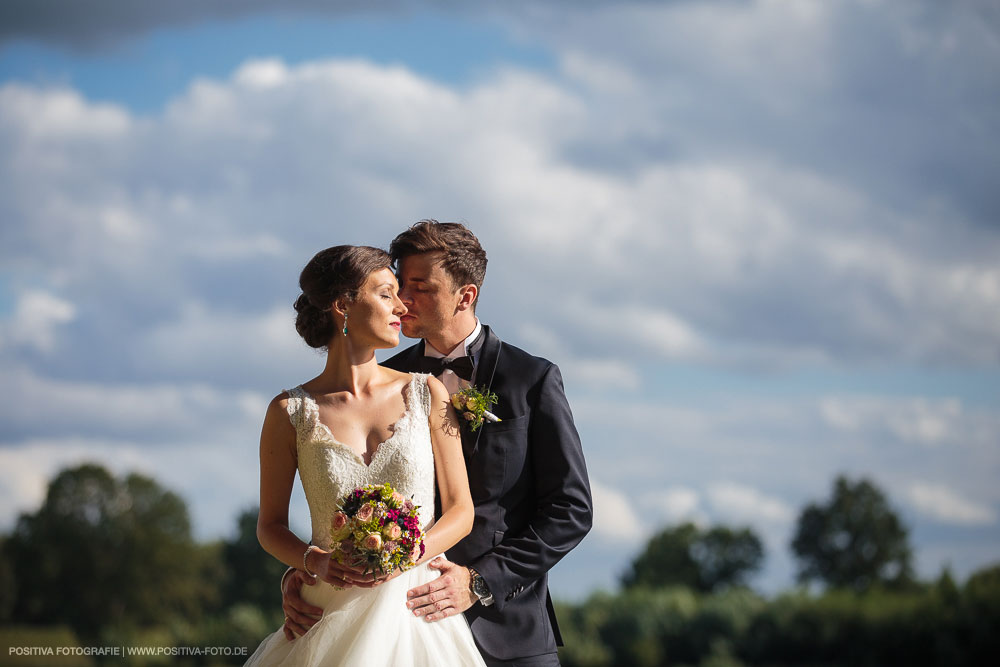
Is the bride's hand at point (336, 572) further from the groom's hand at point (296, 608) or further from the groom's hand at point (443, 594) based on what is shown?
the groom's hand at point (443, 594)

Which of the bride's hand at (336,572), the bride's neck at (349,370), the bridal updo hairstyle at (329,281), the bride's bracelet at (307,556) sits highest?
the bridal updo hairstyle at (329,281)

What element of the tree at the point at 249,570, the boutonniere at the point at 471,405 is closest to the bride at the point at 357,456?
the boutonniere at the point at 471,405

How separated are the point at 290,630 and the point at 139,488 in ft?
181

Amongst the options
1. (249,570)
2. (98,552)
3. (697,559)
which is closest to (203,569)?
(249,570)

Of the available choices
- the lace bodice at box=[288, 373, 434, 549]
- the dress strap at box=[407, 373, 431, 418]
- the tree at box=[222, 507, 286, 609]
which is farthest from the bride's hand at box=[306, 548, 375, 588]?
the tree at box=[222, 507, 286, 609]

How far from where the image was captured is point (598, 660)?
43250 millimetres

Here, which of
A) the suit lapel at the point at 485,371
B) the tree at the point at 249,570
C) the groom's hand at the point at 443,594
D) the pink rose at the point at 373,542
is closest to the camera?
the pink rose at the point at 373,542

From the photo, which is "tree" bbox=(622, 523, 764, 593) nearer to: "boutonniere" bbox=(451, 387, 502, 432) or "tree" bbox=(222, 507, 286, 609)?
"tree" bbox=(222, 507, 286, 609)

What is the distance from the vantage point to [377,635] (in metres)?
5.71

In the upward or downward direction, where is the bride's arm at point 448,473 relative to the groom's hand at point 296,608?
upward

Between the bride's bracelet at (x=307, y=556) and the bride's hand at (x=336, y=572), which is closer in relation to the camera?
the bride's hand at (x=336, y=572)

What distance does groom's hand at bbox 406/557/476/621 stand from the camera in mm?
5980

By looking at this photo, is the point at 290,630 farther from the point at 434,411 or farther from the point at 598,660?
the point at 598,660

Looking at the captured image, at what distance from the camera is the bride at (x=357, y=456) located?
19.1ft
